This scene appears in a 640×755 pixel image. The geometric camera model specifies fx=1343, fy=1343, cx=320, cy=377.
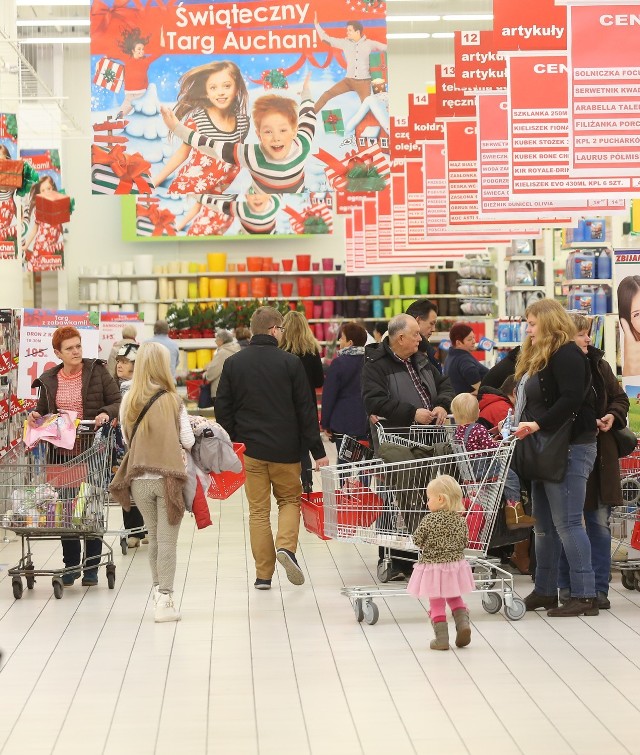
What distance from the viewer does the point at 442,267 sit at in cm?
2181

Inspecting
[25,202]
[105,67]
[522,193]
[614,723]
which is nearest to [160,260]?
[25,202]

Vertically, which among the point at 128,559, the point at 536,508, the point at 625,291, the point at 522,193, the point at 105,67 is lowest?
the point at 128,559

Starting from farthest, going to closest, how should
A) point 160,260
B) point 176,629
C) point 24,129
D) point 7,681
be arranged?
point 160,260 → point 24,129 → point 176,629 → point 7,681

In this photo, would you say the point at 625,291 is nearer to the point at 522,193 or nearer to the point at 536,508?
the point at 522,193

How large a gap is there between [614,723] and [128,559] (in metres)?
4.58

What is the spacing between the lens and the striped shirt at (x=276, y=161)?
1013 cm

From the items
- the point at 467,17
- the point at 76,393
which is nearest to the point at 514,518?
the point at 76,393

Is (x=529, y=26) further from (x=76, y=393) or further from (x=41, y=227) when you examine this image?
(x=41, y=227)

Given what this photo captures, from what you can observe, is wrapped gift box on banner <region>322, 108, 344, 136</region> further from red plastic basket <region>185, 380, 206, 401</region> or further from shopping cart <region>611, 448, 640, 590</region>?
red plastic basket <region>185, 380, 206, 401</region>

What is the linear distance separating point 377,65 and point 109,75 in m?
1.97

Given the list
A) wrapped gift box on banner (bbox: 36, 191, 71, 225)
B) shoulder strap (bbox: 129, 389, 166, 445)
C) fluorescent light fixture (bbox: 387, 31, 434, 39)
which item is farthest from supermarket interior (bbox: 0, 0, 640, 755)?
fluorescent light fixture (bbox: 387, 31, 434, 39)

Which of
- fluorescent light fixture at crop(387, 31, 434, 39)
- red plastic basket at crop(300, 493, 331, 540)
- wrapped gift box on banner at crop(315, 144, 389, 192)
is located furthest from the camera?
fluorescent light fixture at crop(387, 31, 434, 39)

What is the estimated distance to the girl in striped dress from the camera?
9922mm

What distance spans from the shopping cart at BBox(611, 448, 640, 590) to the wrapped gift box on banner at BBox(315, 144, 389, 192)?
133 inches
